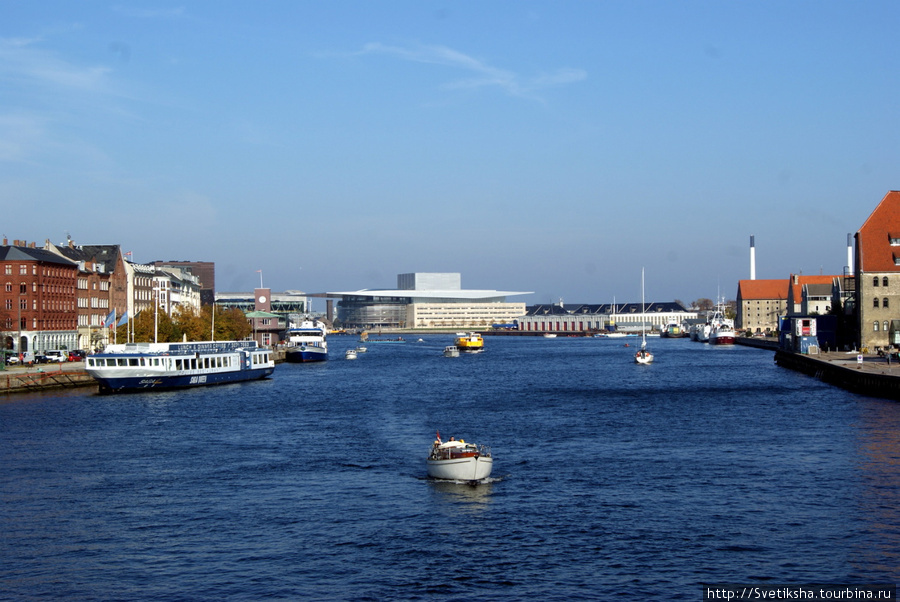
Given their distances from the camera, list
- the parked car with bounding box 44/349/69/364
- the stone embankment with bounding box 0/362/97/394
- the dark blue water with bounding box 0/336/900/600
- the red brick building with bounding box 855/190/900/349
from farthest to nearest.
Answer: the parked car with bounding box 44/349/69/364, the red brick building with bounding box 855/190/900/349, the stone embankment with bounding box 0/362/97/394, the dark blue water with bounding box 0/336/900/600

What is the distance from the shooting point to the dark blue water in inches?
982

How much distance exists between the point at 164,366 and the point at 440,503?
163 ft

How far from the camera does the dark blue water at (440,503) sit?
2495 centimetres

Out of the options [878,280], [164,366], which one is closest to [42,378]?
[164,366]

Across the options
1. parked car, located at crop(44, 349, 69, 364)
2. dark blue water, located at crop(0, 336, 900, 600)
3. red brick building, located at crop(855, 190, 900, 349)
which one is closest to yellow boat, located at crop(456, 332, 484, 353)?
parked car, located at crop(44, 349, 69, 364)

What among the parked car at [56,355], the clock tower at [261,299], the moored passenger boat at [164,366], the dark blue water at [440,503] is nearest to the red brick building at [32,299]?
the parked car at [56,355]

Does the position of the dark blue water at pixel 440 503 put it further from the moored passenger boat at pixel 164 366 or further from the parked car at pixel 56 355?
the parked car at pixel 56 355

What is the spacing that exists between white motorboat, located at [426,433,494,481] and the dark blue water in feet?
2.70

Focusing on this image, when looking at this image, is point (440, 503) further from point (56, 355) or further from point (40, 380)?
point (56, 355)

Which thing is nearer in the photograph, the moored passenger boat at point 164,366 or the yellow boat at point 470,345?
the moored passenger boat at point 164,366

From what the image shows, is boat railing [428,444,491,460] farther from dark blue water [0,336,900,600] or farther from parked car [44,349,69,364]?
parked car [44,349,69,364]

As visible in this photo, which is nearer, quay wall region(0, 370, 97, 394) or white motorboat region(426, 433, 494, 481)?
white motorboat region(426, 433, 494, 481)

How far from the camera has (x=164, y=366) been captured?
77562 millimetres

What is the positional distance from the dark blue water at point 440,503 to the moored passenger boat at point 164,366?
38.9 ft
